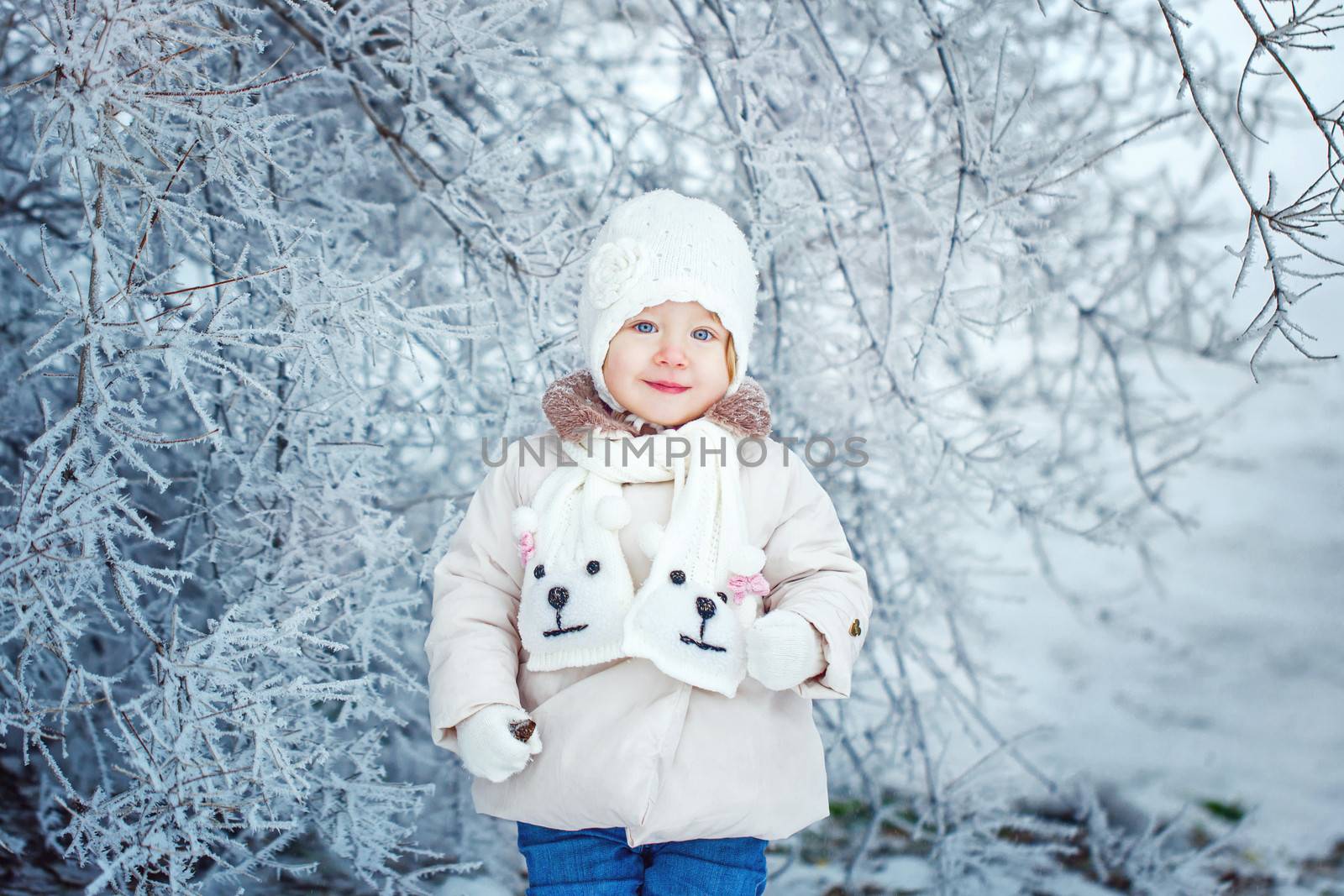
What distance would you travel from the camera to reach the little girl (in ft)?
4.75

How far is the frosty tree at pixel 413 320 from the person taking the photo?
1.68 meters

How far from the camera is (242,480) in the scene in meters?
2.02

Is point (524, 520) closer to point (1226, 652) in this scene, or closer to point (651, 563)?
point (651, 563)

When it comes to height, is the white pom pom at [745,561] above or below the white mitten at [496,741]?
above

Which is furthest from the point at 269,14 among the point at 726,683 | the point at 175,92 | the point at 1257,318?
the point at 1257,318

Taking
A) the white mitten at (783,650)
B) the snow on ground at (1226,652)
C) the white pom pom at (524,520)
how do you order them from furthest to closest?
1. the snow on ground at (1226,652)
2. the white pom pom at (524,520)
3. the white mitten at (783,650)

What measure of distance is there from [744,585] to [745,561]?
0.04 metres

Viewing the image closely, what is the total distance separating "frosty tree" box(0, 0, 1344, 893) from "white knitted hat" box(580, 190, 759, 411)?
35 centimetres

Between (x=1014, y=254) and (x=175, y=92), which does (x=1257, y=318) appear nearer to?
(x=1014, y=254)

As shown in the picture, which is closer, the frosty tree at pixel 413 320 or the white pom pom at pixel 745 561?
the white pom pom at pixel 745 561

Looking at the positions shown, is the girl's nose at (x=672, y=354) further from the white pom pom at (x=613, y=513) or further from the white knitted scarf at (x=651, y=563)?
the white pom pom at (x=613, y=513)

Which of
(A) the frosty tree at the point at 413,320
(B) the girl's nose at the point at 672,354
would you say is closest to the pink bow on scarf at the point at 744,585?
(B) the girl's nose at the point at 672,354

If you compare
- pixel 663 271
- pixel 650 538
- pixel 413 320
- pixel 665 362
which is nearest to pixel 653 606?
pixel 650 538

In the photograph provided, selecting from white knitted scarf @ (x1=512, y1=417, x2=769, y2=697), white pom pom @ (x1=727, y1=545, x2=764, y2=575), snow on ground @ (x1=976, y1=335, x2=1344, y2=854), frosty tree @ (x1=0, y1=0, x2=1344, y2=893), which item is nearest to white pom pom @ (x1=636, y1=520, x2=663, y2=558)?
white knitted scarf @ (x1=512, y1=417, x2=769, y2=697)
